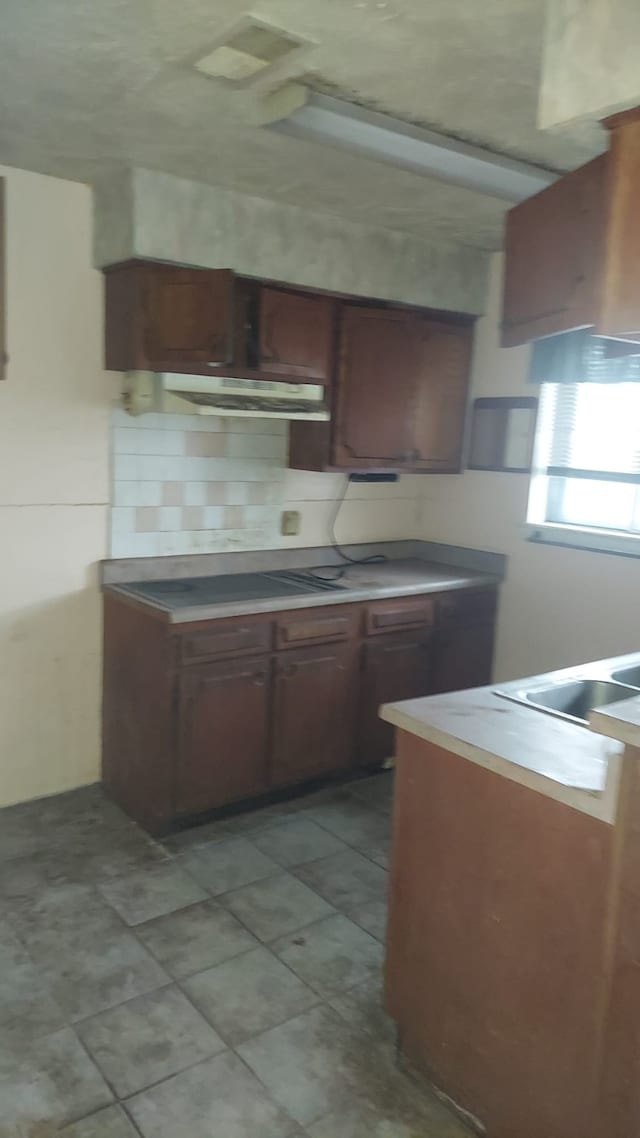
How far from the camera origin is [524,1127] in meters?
1.71

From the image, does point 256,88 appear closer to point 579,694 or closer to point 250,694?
point 579,694

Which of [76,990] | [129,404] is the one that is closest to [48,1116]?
[76,990]

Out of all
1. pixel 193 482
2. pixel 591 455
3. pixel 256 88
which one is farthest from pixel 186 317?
pixel 591 455

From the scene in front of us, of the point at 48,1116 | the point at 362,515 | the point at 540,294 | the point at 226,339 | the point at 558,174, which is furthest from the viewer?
the point at 362,515

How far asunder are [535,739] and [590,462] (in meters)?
2.18

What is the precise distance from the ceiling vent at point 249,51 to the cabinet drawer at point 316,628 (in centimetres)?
186

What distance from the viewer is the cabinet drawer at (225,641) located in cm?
299

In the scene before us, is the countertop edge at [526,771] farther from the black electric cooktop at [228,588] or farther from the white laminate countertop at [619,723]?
the black electric cooktop at [228,588]

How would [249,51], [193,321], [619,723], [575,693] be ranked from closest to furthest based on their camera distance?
[619,723], [249,51], [575,693], [193,321]

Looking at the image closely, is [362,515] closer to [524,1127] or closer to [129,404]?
[129,404]

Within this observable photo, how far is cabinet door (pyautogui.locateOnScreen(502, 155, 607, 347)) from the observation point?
1.54 meters

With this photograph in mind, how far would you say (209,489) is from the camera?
141 inches

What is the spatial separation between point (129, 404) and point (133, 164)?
0.84 metres

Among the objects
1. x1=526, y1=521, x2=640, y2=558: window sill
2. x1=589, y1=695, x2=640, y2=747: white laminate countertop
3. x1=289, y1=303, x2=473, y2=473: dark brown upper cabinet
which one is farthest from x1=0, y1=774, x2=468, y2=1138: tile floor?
x1=289, y1=303, x2=473, y2=473: dark brown upper cabinet
